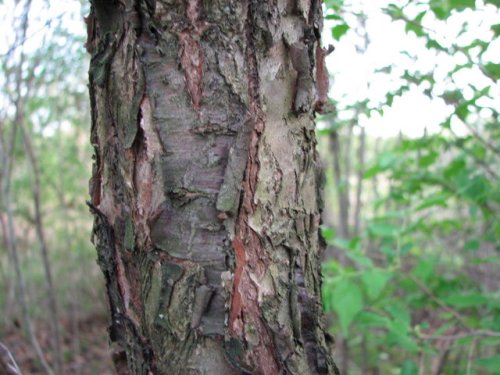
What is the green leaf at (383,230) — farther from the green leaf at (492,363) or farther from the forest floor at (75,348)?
the forest floor at (75,348)

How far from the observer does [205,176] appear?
866 mm

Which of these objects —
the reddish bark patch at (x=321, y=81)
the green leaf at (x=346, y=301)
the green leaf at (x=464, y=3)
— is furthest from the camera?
the green leaf at (x=346, y=301)

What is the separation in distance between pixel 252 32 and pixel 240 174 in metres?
0.26

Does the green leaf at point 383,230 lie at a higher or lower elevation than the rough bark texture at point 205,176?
lower

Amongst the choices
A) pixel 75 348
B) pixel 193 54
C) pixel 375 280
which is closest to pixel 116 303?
pixel 193 54

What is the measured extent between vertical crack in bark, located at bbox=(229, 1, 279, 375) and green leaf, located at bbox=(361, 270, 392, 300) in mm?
1079

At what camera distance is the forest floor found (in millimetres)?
4660

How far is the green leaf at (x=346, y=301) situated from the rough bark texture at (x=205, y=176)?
0.97 metres

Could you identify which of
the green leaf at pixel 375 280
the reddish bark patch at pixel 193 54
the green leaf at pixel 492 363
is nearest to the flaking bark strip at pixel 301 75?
the reddish bark patch at pixel 193 54

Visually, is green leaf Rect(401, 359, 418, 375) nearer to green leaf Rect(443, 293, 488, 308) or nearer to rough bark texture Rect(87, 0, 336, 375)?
green leaf Rect(443, 293, 488, 308)

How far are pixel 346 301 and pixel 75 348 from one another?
3787 millimetres

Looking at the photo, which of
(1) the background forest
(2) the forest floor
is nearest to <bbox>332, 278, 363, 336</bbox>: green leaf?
(1) the background forest

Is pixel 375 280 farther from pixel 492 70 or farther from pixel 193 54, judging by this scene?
pixel 193 54

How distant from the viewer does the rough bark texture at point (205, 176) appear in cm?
86
